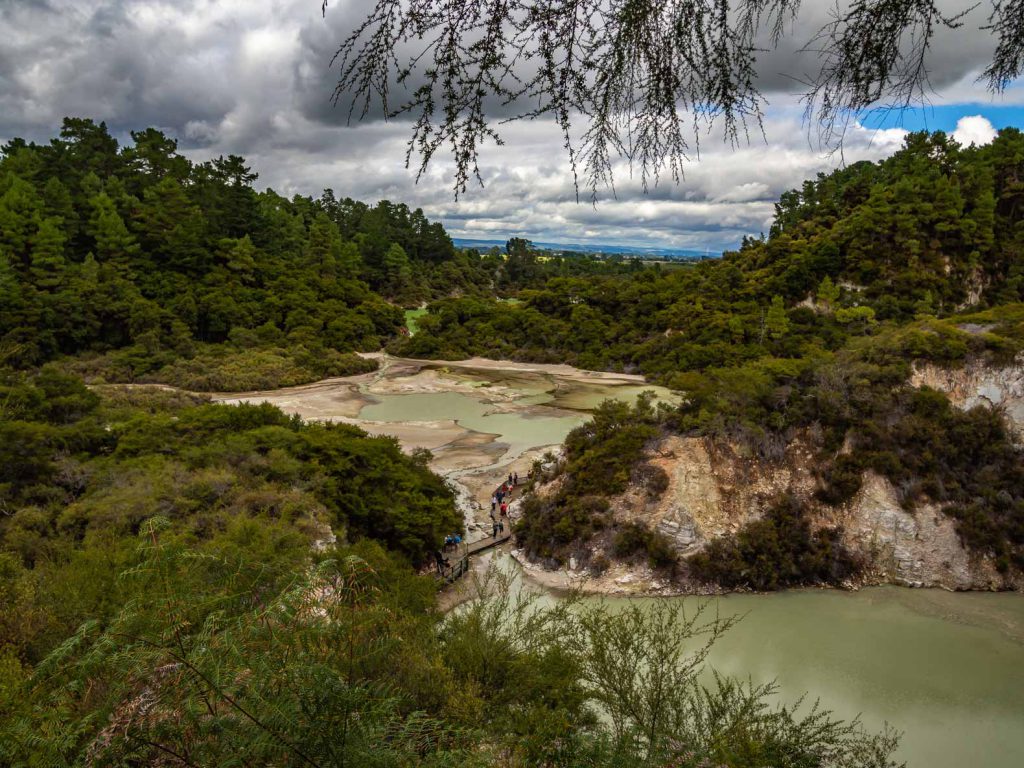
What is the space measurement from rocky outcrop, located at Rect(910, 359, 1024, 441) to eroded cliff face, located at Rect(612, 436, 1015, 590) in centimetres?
432

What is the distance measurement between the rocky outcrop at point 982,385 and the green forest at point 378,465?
0.49 metres

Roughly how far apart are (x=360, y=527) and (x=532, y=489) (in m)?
6.49

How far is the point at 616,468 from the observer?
17.4m

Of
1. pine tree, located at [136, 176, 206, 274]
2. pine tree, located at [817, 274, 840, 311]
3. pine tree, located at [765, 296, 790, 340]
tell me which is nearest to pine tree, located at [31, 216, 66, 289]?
pine tree, located at [136, 176, 206, 274]

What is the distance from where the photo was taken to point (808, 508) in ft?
52.5

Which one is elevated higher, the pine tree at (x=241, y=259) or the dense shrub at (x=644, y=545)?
the pine tree at (x=241, y=259)

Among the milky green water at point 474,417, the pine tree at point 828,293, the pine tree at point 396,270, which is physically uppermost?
the pine tree at point 396,270

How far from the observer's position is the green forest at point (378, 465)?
3.06 m

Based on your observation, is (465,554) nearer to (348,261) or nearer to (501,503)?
(501,503)

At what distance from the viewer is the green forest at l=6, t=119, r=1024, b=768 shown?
3.06 metres

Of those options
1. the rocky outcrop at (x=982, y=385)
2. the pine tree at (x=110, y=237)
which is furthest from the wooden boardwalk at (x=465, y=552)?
the pine tree at (x=110, y=237)

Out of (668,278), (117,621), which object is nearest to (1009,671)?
(117,621)

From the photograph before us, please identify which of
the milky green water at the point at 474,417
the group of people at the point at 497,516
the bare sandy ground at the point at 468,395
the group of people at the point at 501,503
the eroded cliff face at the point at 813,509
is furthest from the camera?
the milky green water at the point at 474,417

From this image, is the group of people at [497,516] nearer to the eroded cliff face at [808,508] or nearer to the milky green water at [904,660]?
the eroded cliff face at [808,508]
